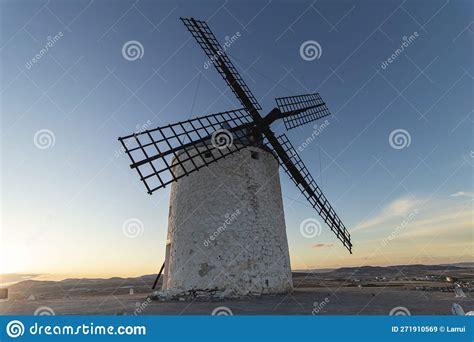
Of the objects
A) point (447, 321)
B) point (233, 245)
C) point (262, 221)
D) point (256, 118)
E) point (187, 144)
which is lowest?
point (447, 321)

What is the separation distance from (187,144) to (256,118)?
4325 mm

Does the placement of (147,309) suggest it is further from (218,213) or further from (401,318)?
(401,318)

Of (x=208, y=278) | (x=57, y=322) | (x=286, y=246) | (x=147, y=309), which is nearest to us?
(x=57, y=322)

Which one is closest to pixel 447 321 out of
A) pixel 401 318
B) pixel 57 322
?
pixel 401 318

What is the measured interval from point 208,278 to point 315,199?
20.8ft

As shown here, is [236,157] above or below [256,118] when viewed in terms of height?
below

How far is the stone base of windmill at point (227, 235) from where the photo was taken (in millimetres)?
11664

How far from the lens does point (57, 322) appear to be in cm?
553

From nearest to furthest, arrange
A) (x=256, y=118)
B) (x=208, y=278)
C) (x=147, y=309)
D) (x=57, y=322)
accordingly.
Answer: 1. (x=57, y=322)
2. (x=147, y=309)
3. (x=208, y=278)
4. (x=256, y=118)

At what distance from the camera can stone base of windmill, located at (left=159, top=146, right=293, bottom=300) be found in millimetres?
11664

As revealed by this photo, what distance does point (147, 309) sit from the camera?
9.31m

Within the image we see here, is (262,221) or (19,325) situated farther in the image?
(262,221)

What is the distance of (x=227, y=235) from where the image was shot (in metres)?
12.0

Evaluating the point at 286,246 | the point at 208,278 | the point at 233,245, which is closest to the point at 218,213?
the point at 233,245
